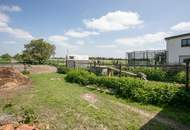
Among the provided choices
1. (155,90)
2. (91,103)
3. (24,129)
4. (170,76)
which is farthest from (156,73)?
(24,129)

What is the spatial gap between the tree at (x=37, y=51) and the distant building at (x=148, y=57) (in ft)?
57.5

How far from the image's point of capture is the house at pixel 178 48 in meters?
23.0

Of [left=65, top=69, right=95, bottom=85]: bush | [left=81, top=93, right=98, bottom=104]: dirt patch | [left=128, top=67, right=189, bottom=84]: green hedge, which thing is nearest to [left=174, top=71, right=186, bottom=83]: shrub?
[left=128, top=67, right=189, bottom=84]: green hedge

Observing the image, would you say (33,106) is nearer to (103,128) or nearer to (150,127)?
(103,128)

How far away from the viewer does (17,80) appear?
41.8 ft

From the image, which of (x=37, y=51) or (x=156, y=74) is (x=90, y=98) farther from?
(x=37, y=51)

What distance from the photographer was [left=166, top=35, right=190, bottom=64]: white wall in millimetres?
23295

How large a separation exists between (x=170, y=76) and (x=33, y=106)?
1081 centimetres

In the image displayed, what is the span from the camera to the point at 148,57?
30.2m

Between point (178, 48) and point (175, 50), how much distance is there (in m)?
0.51

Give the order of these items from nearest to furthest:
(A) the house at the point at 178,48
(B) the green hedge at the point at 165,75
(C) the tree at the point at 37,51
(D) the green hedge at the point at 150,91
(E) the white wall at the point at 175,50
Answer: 1. (D) the green hedge at the point at 150,91
2. (B) the green hedge at the point at 165,75
3. (A) the house at the point at 178,48
4. (E) the white wall at the point at 175,50
5. (C) the tree at the point at 37,51

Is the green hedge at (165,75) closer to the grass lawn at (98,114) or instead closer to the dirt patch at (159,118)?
the grass lawn at (98,114)

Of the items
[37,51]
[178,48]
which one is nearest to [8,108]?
[178,48]

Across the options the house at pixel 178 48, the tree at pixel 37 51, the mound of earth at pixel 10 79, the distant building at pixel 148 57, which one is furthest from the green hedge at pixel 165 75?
the tree at pixel 37 51
